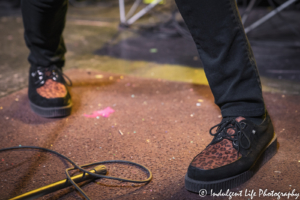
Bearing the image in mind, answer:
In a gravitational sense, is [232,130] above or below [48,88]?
above

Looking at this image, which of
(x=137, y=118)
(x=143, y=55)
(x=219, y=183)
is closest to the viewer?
(x=219, y=183)

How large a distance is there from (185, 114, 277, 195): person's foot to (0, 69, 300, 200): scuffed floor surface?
0.03m

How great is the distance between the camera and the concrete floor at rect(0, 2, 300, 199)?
75cm

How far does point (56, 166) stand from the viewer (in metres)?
0.81

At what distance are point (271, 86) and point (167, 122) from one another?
64 centimetres

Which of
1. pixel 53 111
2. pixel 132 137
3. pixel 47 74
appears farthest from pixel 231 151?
pixel 47 74

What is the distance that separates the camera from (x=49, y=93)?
3.70 ft

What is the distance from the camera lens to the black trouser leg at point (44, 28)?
1.04 meters

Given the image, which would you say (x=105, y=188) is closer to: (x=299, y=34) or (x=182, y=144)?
(x=182, y=144)

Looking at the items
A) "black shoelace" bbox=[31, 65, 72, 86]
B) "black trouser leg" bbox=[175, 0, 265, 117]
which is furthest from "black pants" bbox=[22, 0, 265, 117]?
"black shoelace" bbox=[31, 65, 72, 86]

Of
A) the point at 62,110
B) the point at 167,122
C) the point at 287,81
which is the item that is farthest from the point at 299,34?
the point at 62,110

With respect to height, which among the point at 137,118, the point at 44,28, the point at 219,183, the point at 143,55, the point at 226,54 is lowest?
the point at 143,55

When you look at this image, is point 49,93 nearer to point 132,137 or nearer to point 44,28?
point 44,28

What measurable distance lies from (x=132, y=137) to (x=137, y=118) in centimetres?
15
